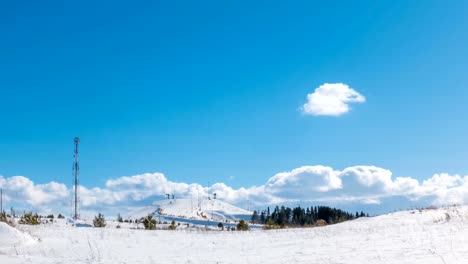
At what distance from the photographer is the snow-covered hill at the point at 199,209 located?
92750mm

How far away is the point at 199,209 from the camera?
97.1m

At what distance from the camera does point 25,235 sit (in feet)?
69.8

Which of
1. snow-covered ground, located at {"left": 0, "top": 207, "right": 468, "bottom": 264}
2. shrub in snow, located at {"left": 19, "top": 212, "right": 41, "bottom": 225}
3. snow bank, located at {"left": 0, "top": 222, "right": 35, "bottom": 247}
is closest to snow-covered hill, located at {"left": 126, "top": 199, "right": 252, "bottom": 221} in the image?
shrub in snow, located at {"left": 19, "top": 212, "right": 41, "bottom": 225}

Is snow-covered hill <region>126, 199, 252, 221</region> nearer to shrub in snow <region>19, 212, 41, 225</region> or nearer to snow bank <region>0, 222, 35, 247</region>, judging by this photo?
shrub in snow <region>19, 212, 41, 225</region>

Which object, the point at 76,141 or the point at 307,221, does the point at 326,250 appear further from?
the point at 307,221

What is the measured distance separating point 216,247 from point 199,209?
78.7 metres

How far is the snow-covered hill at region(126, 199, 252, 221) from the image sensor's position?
92.8m

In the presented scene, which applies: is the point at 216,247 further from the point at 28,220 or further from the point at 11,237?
the point at 28,220

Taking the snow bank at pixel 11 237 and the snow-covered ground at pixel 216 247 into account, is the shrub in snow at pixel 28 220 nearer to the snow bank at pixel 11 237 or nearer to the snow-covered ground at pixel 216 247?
the snow-covered ground at pixel 216 247

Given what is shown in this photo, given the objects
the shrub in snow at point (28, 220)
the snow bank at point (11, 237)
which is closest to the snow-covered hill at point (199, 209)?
the shrub in snow at point (28, 220)

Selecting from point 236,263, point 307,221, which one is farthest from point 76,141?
point 307,221

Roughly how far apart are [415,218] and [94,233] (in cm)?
1861

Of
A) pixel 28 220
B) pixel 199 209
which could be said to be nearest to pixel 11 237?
pixel 28 220

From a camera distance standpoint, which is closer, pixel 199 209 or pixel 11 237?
pixel 11 237
